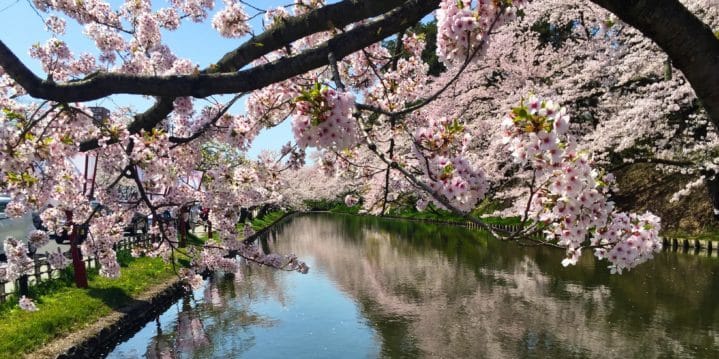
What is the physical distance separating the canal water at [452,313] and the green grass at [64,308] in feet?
3.19

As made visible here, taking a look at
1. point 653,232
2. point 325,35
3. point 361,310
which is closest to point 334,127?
point 653,232

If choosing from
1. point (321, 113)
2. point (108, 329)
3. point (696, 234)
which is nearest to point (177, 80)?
point (321, 113)

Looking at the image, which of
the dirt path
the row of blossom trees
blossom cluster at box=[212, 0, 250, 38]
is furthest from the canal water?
blossom cluster at box=[212, 0, 250, 38]

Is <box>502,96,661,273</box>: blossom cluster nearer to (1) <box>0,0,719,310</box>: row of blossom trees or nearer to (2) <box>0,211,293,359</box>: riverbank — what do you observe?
(1) <box>0,0,719,310</box>: row of blossom trees

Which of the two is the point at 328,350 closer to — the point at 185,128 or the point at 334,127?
the point at 185,128

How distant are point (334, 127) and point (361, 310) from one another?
11.8 m

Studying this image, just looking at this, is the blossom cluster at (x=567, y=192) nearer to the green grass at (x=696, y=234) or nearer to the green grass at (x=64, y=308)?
the green grass at (x=64, y=308)

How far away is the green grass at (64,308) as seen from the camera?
877 cm

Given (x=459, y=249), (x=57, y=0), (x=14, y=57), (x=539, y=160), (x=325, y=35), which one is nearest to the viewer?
(x=14, y=57)

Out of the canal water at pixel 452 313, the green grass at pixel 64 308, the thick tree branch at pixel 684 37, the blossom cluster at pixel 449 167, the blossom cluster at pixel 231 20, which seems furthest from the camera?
the canal water at pixel 452 313

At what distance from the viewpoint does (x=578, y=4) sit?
17.6 meters

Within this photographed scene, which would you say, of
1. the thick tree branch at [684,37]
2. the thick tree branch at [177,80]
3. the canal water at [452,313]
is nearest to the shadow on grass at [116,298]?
the canal water at [452,313]

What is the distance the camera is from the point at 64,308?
34.8 feet

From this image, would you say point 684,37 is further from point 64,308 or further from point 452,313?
point 64,308
